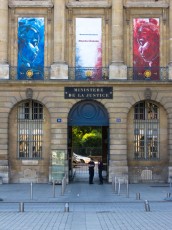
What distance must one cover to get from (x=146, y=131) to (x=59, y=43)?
27.4ft

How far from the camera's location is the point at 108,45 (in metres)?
36.1

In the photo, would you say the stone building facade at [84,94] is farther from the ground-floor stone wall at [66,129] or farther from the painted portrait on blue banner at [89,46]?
the painted portrait on blue banner at [89,46]

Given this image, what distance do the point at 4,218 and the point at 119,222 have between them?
408cm

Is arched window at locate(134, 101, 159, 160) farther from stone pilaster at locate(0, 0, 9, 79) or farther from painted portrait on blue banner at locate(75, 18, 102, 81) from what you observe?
stone pilaster at locate(0, 0, 9, 79)

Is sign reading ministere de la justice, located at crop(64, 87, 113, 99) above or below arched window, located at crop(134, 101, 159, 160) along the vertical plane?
above

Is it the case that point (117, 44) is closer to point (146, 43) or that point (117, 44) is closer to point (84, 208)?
point (146, 43)

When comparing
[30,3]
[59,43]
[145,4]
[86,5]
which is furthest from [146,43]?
[30,3]

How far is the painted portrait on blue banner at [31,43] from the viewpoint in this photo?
35.9m

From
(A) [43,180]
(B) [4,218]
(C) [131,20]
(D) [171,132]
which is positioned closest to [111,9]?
(C) [131,20]

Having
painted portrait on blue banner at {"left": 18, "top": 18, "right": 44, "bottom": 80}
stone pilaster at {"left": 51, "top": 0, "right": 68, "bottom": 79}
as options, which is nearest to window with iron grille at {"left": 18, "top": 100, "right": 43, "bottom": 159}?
painted portrait on blue banner at {"left": 18, "top": 18, "right": 44, "bottom": 80}

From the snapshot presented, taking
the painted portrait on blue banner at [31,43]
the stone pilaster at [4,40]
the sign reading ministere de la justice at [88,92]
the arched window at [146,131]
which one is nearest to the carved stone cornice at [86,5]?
the painted portrait on blue banner at [31,43]

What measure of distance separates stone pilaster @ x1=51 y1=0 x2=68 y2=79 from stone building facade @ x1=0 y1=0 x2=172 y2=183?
7cm

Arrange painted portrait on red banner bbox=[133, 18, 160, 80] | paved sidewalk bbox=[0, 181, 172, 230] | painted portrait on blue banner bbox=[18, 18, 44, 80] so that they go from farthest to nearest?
painted portrait on red banner bbox=[133, 18, 160, 80] → painted portrait on blue banner bbox=[18, 18, 44, 80] → paved sidewalk bbox=[0, 181, 172, 230]

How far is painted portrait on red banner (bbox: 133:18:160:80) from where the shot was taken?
3612cm
